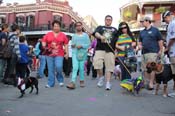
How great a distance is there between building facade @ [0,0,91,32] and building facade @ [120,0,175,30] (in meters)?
7.46

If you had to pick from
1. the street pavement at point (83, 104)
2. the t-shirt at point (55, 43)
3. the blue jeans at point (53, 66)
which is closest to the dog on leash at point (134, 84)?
the street pavement at point (83, 104)

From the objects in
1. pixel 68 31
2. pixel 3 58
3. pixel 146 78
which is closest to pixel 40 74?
pixel 3 58

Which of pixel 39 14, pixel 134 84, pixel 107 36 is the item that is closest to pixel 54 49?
pixel 107 36

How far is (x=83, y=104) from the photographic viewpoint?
22.0 ft

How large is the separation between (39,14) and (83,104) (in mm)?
39957

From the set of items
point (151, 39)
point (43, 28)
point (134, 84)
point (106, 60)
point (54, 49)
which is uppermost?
point (43, 28)

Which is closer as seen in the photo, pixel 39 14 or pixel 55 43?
pixel 55 43

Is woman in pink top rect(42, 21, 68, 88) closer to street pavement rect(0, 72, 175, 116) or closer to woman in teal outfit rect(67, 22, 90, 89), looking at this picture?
woman in teal outfit rect(67, 22, 90, 89)

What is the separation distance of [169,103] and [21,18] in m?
41.8

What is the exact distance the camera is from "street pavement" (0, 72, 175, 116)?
591 cm

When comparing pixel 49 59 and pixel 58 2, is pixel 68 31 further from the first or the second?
pixel 49 59

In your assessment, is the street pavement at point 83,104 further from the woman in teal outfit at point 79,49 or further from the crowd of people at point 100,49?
the woman in teal outfit at point 79,49

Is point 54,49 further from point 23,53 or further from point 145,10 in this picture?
point 145,10

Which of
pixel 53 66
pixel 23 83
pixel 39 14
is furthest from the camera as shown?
pixel 39 14
